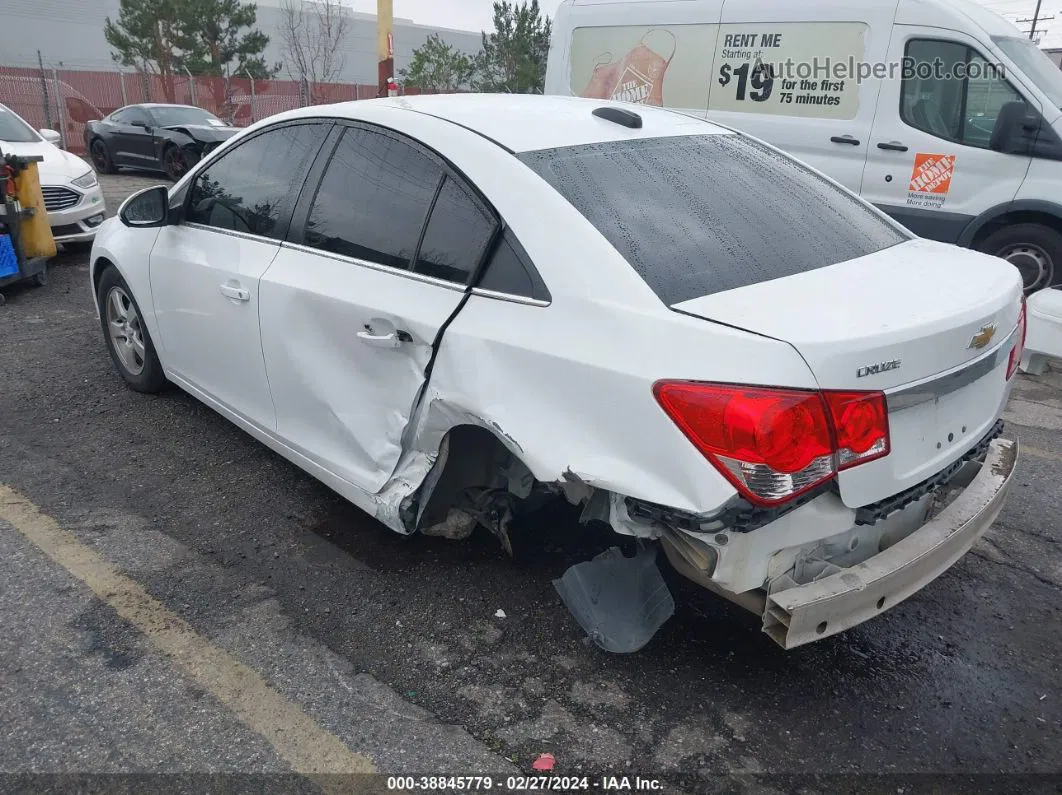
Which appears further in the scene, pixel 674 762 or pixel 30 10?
pixel 30 10

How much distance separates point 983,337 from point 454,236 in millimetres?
1620

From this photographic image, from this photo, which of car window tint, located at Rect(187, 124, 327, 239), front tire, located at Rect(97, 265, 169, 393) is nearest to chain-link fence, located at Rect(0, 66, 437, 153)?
front tire, located at Rect(97, 265, 169, 393)

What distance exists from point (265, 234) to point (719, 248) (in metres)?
1.92

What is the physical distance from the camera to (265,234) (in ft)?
11.3

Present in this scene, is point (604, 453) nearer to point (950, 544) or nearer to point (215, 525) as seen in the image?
point (950, 544)

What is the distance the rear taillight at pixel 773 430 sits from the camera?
201 centimetres

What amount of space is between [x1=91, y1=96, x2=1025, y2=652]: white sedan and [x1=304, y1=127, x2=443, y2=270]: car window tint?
1 centimetres

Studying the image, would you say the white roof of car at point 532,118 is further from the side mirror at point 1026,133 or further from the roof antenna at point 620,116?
the side mirror at point 1026,133

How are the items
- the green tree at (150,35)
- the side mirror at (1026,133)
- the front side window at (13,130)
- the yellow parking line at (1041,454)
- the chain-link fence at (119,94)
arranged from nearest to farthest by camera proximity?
A: the yellow parking line at (1041,454), the side mirror at (1026,133), the front side window at (13,130), the chain-link fence at (119,94), the green tree at (150,35)

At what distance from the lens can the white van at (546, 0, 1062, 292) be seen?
6.25 m

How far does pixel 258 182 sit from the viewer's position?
3.58 meters

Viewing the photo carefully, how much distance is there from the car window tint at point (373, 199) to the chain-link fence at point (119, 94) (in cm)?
2065

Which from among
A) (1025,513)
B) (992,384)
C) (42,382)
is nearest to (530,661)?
(992,384)

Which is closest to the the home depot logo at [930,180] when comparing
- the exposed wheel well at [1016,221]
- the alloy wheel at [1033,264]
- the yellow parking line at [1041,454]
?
the exposed wheel well at [1016,221]
